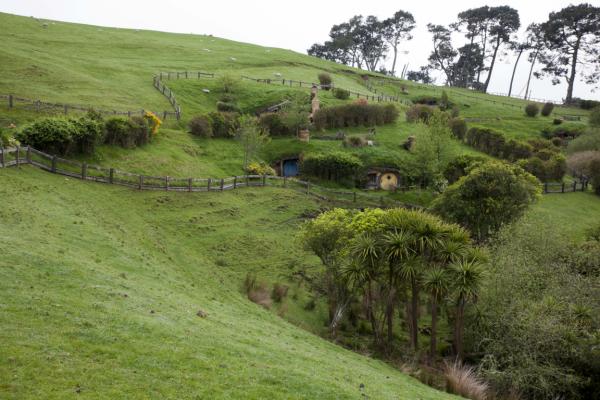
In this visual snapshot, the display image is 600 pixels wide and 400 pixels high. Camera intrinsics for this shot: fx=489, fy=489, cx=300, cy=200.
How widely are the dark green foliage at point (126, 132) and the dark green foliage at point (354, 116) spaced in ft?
88.7

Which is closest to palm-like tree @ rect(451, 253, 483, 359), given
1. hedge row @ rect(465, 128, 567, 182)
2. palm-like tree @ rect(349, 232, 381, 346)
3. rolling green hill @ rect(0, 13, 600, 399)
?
palm-like tree @ rect(349, 232, 381, 346)

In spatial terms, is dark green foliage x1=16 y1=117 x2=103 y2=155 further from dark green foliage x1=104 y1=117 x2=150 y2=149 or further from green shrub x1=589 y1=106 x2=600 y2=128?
green shrub x1=589 y1=106 x2=600 y2=128

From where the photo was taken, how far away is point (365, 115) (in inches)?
2825

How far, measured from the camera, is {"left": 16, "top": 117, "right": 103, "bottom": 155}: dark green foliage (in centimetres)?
3547

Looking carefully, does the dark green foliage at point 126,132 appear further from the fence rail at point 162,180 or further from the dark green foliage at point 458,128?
the dark green foliage at point 458,128

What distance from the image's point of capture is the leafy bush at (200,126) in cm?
5581

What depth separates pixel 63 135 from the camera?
36219 mm

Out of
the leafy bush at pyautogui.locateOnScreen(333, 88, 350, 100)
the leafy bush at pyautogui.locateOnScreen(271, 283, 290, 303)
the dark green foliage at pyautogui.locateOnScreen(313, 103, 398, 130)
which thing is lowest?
the leafy bush at pyautogui.locateOnScreen(271, 283, 290, 303)

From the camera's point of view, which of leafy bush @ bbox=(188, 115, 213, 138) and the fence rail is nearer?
the fence rail

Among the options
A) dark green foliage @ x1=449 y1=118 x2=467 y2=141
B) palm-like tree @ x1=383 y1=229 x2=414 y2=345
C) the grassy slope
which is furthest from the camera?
dark green foliage @ x1=449 y1=118 x2=467 y2=141

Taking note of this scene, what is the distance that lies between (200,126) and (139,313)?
42053 millimetres

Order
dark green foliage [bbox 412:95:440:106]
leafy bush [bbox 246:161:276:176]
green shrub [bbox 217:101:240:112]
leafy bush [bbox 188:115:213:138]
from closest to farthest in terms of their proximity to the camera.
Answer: leafy bush [bbox 246:161:276:176]
leafy bush [bbox 188:115:213:138]
green shrub [bbox 217:101:240:112]
dark green foliage [bbox 412:95:440:106]

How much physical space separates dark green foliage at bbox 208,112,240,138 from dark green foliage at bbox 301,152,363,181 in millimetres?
10451

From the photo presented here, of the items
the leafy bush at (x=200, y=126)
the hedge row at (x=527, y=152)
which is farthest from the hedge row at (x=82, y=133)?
the hedge row at (x=527, y=152)
